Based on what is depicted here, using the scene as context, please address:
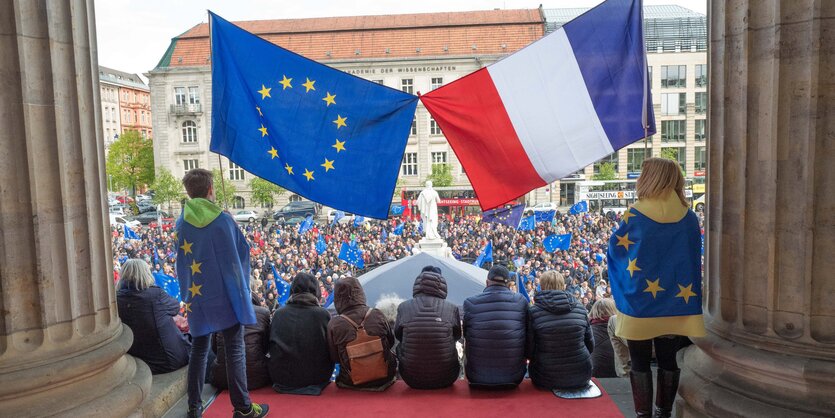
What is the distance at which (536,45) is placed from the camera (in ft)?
17.6

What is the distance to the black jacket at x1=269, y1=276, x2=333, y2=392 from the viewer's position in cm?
475

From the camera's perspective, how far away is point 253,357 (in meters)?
4.81

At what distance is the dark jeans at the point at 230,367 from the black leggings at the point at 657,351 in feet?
7.74

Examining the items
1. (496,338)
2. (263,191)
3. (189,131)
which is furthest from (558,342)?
(189,131)

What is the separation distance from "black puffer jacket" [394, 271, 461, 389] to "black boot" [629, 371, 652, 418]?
1419 mm

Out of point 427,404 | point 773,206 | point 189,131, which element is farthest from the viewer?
point 189,131

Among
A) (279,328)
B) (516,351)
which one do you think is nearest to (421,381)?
(516,351)

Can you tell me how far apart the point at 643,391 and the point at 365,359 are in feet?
6.41

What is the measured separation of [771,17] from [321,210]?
4681 centimetres

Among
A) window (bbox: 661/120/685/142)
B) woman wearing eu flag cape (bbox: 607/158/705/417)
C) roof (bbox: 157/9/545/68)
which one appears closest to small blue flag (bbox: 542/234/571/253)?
woman wearing eu flag cape (bbox: 607/158/705/417)

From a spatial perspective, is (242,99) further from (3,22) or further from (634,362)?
(634,362)

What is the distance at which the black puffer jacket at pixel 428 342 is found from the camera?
4.67 metres

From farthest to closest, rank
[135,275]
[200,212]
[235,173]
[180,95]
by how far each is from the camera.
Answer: [235,173] → [180,95] → [135,275] → [200,212]

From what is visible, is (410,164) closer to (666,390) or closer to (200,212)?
(200,212)
